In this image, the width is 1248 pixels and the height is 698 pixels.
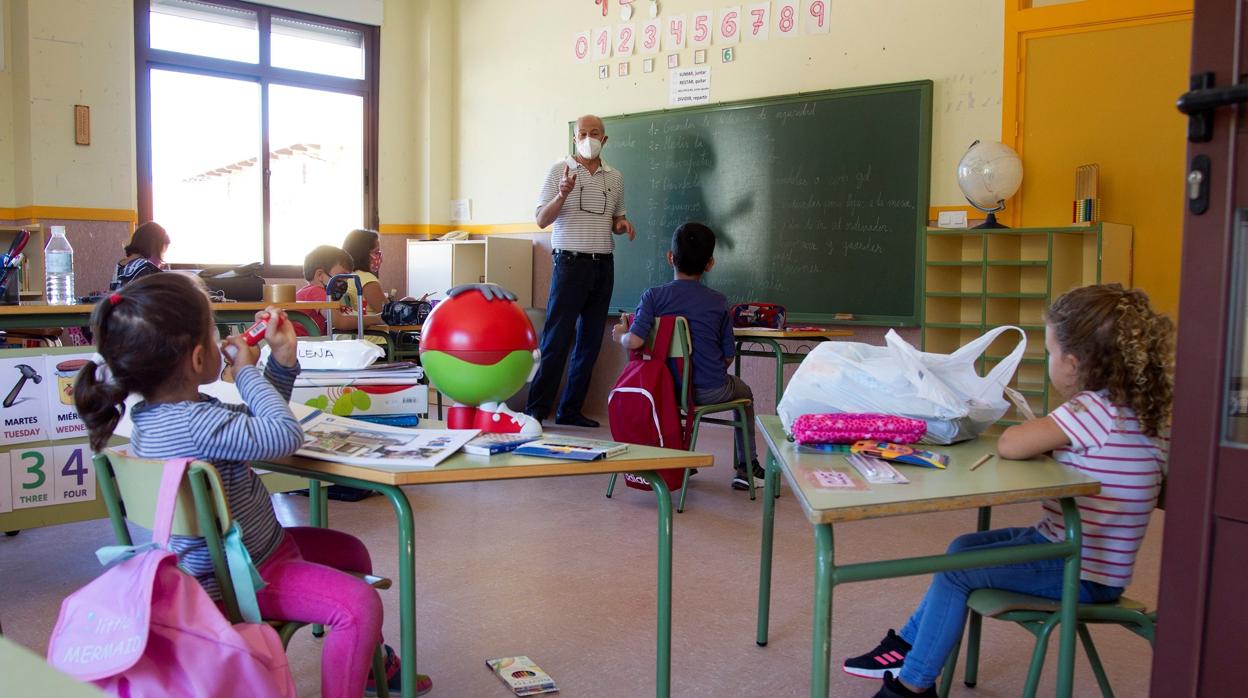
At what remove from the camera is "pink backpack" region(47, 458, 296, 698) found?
1.21 m

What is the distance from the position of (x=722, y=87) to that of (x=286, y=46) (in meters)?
3.11

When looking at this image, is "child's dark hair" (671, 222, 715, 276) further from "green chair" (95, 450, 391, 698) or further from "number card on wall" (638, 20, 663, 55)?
"green chair" (95, 450, 391, 698)

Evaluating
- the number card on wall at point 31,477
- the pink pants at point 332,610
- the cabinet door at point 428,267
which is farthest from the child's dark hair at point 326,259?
the pink pants at point 332,610

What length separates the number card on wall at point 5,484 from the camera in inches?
108

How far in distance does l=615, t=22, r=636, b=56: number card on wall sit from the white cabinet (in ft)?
4.50

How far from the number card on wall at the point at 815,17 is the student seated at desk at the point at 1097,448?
371 centimetres

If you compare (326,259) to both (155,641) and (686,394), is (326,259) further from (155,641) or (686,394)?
(155,641)

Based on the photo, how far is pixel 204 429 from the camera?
1.49 meters

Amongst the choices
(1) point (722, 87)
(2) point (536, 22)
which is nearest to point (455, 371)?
(1) point (722, 87)

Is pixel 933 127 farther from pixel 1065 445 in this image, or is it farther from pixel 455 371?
pixel 455 371

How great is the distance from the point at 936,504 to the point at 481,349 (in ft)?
2.60

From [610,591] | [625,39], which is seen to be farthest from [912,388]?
[625,39]

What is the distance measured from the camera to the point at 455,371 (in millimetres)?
1730

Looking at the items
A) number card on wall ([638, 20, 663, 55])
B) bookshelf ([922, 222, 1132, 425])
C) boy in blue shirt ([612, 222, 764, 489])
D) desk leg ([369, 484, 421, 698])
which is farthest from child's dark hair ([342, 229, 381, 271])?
desk leg ([369, 484, 421, 698])
